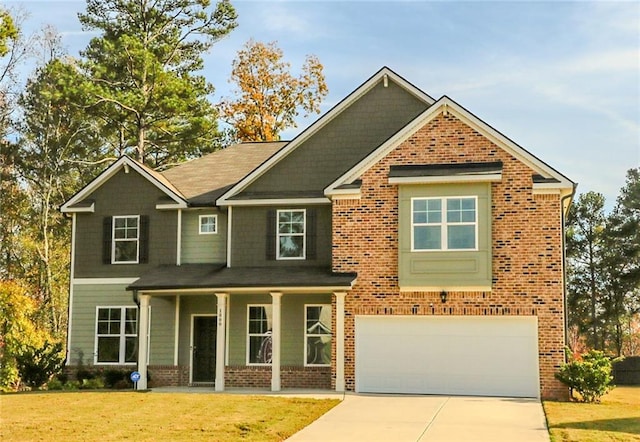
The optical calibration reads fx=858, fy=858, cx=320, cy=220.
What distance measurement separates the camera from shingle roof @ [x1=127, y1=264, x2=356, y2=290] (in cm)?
2156

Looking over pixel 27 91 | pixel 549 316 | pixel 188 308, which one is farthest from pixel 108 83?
pixel 549 316

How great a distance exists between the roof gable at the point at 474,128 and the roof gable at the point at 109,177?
18.0 ft

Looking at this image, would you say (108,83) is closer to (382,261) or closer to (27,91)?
(27,91)

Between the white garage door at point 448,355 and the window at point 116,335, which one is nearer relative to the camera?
the white garage door at point 448,355

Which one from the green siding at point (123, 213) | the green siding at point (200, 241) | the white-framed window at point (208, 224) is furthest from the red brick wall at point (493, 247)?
the green siding at point (123, 213)

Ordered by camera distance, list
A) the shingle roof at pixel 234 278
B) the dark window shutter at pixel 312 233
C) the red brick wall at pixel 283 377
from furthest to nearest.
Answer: the dark window shutter at pixel 312 233 < the red brick wall at pixel 283 377 < the shingle roof at pixel 234 278

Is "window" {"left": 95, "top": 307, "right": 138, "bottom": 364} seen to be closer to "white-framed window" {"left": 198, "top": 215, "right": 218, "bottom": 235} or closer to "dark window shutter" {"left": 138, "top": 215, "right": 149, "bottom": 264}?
"dark window shutter" {"left": 138, "top": 215, "right": 149, "bottom": 264}

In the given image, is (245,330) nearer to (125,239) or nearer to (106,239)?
(125,239)

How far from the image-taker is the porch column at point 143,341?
22453 mm

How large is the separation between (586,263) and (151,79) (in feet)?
69.8

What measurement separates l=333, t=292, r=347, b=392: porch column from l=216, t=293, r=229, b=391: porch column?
120 inches

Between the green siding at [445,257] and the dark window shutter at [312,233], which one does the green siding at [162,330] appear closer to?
the dark window shutter at [312,233]

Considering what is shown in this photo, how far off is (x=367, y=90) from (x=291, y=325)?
23.0 feet

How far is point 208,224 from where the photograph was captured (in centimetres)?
2480
